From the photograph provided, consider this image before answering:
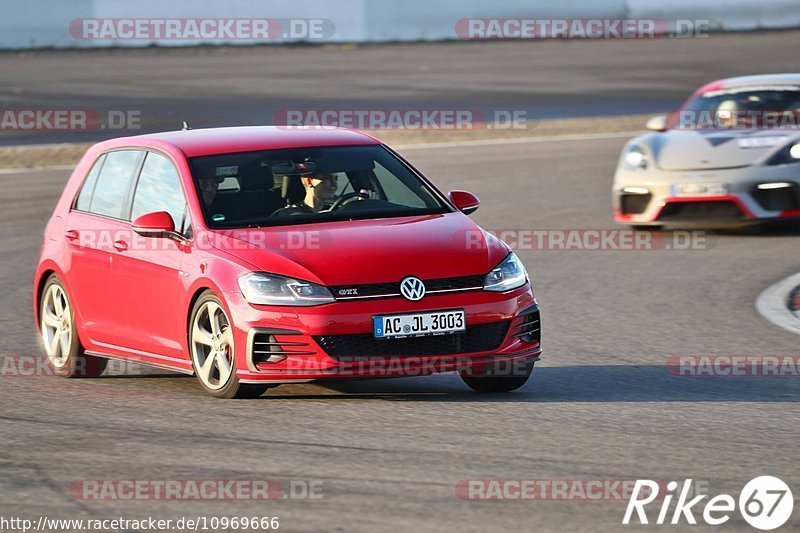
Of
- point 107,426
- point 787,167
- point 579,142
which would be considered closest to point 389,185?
point 107,426

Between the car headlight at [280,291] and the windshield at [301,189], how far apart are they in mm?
621

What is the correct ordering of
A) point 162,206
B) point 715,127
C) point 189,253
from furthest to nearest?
point 715,127
point 162,206
point 189,253

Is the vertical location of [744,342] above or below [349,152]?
below

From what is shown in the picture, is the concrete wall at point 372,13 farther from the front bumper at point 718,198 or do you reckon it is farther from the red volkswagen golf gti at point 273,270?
the red volkswagen golf gti at point 273,270

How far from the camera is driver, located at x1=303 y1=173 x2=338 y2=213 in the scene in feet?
28.7

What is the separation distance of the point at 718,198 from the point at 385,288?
7831 mm

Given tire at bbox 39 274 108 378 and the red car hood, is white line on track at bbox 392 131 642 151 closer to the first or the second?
tire at bbox 39 274 108 378

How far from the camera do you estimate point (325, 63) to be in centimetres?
3984

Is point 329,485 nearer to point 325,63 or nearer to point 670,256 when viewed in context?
point 670,256

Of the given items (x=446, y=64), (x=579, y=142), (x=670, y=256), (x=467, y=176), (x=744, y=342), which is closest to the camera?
(x=744, y=342)

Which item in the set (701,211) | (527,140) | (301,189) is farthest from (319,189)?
(527,140)

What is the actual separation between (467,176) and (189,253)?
40.7 ft

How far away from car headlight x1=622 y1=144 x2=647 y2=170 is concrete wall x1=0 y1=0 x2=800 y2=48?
27117 mm

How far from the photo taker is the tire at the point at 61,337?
949 centimetres
